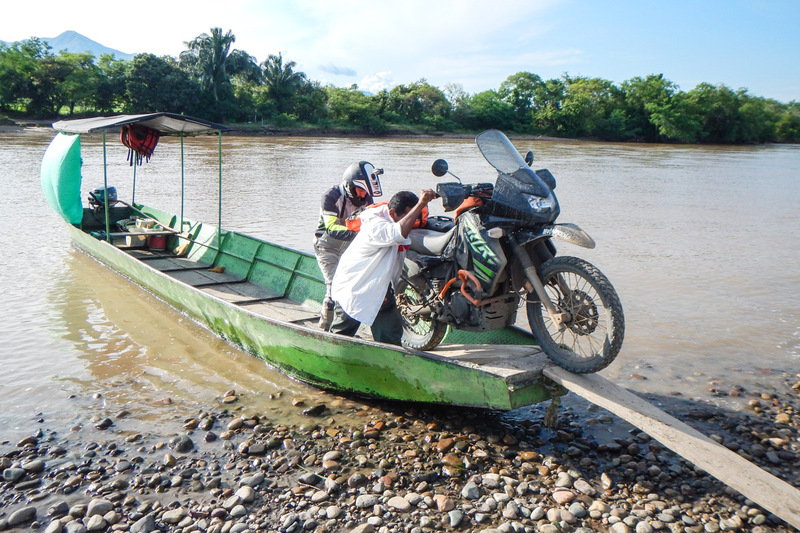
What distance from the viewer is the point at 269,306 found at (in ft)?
23.4

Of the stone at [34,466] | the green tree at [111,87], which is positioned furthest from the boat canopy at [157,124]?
the green tree at [111,87]

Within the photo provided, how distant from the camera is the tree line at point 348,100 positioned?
1969 inches

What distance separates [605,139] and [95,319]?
67.9 meters

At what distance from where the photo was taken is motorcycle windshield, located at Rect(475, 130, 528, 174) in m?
4.39

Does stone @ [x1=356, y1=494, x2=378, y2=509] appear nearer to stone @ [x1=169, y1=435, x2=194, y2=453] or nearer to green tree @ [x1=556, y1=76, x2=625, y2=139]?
stone @ [x1=169, y1=435, x2=194, y2=453]

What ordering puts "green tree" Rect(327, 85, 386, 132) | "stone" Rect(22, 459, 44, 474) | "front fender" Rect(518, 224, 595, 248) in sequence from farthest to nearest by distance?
"green tree" Rect(327, 85, 386, 132)
"stone" Rect(22, 459, 44, 474)
"front fender" Rect(518, 224, 595, 248)

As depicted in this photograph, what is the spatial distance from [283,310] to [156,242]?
4.12 metres

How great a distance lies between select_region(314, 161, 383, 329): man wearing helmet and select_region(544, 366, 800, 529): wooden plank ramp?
210cm

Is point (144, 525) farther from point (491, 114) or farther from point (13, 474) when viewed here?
point (491, 114)

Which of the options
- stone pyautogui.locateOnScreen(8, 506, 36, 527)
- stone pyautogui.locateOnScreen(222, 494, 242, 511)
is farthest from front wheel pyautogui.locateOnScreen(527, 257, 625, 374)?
stone pyautogui.locateOnScreen(8, 506, 36, 527)

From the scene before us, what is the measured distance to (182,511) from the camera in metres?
3.76

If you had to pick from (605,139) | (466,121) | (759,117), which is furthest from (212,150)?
(759,117)

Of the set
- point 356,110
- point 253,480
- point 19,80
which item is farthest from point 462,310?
point 356,110

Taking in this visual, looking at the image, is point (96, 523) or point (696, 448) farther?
point (96, 523)
